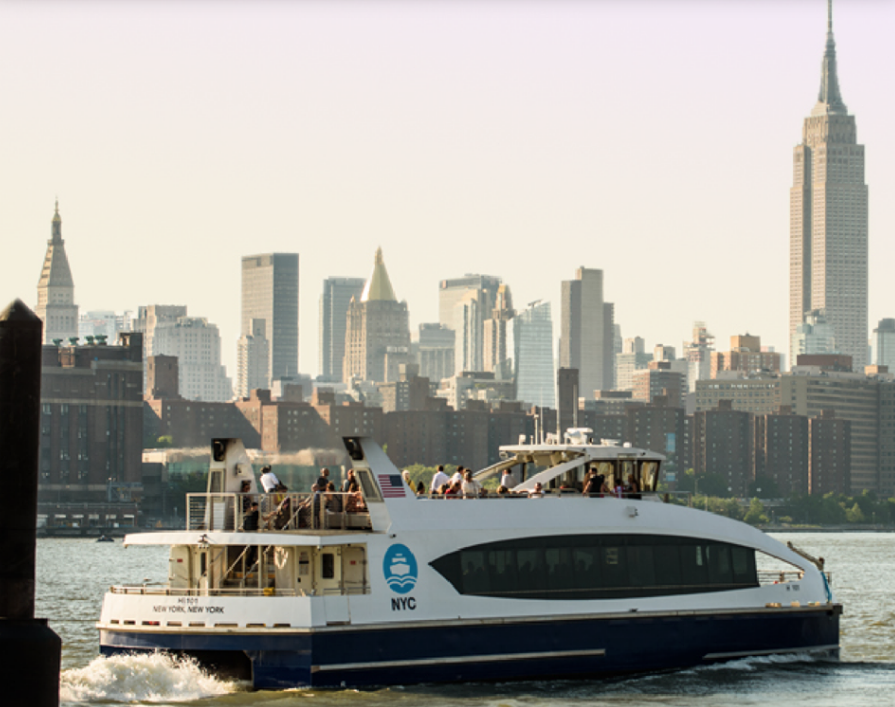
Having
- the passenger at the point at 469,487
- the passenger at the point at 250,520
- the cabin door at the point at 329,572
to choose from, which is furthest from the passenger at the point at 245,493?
the passenger at the point at 469,487

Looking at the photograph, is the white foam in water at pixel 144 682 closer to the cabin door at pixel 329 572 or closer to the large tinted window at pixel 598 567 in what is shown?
the cabin door at pixel 329 572

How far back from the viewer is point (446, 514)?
27031 mm

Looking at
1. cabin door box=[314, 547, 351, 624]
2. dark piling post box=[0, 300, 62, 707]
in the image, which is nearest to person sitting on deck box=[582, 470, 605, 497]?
cabin door box=[314, 547, 351, 624]

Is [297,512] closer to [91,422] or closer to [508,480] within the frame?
[508,480]

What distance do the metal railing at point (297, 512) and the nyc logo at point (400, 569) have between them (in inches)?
25.5

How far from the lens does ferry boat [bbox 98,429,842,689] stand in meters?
25.6

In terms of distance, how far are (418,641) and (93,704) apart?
192 inches

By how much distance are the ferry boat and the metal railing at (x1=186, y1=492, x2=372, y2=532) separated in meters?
0.03

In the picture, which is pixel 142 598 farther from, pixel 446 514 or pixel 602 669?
pixel 602 669

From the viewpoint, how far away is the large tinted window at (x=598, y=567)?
88.4 ft

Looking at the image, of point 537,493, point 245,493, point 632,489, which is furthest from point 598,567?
point 245,493

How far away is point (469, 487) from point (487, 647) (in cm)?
270

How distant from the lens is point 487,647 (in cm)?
2650

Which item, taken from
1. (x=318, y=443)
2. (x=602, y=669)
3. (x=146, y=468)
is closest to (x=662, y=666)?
(x=602, y=669)
